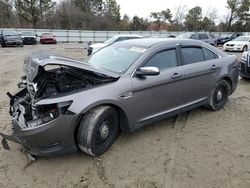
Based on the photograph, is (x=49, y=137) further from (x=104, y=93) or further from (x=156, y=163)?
(x=156, y=163)

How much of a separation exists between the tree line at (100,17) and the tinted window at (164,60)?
43809 mm

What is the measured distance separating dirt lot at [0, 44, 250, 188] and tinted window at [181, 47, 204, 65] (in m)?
1.15

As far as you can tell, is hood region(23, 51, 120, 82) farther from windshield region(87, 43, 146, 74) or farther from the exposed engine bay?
windshield region(87, 43, 146, 74)

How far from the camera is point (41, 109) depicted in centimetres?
338

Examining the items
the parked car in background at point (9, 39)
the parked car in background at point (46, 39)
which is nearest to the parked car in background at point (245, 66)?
the parked car in background at point (9, 39)

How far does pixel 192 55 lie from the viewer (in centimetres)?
499

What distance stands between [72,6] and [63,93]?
170 ft

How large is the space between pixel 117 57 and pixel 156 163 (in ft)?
6.10

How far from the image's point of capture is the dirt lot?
10.5ft

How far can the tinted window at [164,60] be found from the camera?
431 centimetres

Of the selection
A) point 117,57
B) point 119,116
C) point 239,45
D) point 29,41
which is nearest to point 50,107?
point 119,116

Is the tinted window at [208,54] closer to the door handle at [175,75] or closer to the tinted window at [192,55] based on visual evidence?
the tinted window at [192,55]

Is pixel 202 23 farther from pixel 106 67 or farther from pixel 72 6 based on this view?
pixel 106 67

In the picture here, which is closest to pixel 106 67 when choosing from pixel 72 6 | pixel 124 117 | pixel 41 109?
pixel 124 117
